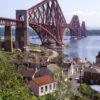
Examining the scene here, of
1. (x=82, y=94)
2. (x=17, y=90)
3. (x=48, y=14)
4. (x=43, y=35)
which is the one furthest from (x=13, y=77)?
(x=48, y=14)

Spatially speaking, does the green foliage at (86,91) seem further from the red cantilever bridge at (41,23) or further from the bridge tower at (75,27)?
the bridge tower at (75,27)

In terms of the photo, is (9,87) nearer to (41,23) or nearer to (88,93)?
(88,93)

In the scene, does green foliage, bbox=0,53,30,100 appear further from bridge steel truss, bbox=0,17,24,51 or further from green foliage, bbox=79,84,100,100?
bridge steel truss, bbox=0,17,24,51

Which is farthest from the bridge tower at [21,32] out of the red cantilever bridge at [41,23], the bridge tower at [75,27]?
the bridge tower at [75,27]

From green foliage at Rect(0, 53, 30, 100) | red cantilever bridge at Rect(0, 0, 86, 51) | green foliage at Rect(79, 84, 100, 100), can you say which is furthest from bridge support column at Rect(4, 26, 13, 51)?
green foliage at Rect(0, 53, 30, 100)

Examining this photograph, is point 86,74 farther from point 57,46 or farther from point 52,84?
point 57,46

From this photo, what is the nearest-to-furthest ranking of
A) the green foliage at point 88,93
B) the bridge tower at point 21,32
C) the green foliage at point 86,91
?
the green foliage at point 88,93 → the green foliage at point 86,91 → the bridge tower at point 21,32

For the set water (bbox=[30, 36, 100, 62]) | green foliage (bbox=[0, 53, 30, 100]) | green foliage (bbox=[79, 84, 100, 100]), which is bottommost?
water (bbox=[30, 36, 100, 62])
